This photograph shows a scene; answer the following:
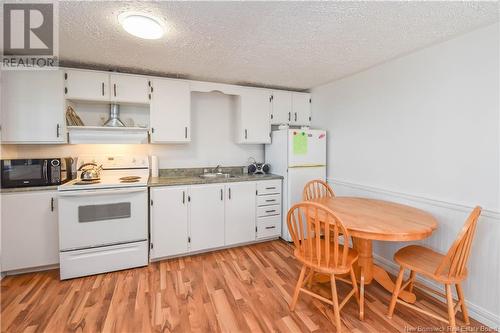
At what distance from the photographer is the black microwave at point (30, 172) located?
7.47 feet

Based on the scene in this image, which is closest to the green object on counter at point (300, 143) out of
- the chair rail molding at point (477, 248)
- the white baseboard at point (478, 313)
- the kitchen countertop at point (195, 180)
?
the kitchen countertop at point (195, 180)

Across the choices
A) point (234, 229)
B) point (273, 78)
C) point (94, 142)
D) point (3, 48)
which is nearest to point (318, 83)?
point (273, 78)

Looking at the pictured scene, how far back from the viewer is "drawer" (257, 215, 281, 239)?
3.21 m

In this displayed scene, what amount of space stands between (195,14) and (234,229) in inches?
92.9

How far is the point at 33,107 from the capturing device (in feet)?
7.96

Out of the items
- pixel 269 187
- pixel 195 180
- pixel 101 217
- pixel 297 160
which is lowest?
pixel 101 217

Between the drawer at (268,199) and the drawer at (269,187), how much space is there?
6 cm

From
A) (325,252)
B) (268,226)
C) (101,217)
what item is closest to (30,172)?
(101,217)

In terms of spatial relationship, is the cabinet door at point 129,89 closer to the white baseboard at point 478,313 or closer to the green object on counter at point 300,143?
the green object on counter at point 300,143

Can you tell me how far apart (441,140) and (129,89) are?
3.25 meters

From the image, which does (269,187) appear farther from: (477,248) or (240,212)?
(477,248)

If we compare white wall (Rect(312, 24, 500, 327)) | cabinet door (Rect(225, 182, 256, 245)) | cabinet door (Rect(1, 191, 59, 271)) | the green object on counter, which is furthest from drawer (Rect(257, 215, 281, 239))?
cabinet door (Rect(1, 191, 59, 271))

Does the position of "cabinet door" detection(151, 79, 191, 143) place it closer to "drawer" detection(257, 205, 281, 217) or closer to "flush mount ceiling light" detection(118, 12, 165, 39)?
"flush mount ceiling light" detection(118, 12, 165, 39)

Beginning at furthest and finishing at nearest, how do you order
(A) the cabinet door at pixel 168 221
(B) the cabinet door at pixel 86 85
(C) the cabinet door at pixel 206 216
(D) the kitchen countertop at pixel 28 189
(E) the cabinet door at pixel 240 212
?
(E) the cabinet door at pixel 240 212 < (C) the cabinet door at pixel 206 216 < (A) the cabinet door at pixel 168 221 < (B) the cabinet door at pixel 86 85 < (D) the kitchen countertop at pixel 28 189
